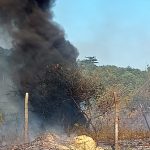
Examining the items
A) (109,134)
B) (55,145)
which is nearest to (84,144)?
(55,145)

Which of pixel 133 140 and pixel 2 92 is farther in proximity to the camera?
pixel 2 92

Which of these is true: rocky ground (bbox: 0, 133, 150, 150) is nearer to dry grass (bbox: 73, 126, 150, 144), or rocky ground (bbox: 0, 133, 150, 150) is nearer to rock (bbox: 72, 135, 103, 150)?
rock (bbox: 72, 135, 103, 150)

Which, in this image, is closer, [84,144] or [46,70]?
[84,144]

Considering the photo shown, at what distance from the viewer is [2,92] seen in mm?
33000

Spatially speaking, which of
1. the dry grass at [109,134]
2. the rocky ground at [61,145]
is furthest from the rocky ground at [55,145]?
the dry grass at [109,134]

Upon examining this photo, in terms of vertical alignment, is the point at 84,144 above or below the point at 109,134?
below

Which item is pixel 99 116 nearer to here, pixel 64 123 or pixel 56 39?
pixel 64 123

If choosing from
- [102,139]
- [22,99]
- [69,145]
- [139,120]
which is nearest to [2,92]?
[22,99]

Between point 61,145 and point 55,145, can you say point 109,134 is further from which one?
point 55,145

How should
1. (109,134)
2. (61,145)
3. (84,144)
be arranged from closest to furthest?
(84,144), (61,145), (109,134)

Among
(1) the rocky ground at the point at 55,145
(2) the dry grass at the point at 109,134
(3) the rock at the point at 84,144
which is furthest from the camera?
(2) the dry grass at the point at 109,134

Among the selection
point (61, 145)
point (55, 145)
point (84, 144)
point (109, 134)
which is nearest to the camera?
point (55, 145)

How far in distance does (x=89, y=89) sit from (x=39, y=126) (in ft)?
12.2

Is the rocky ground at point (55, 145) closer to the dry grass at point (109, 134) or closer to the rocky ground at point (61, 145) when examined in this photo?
the rocky ground at point (61, 145)
